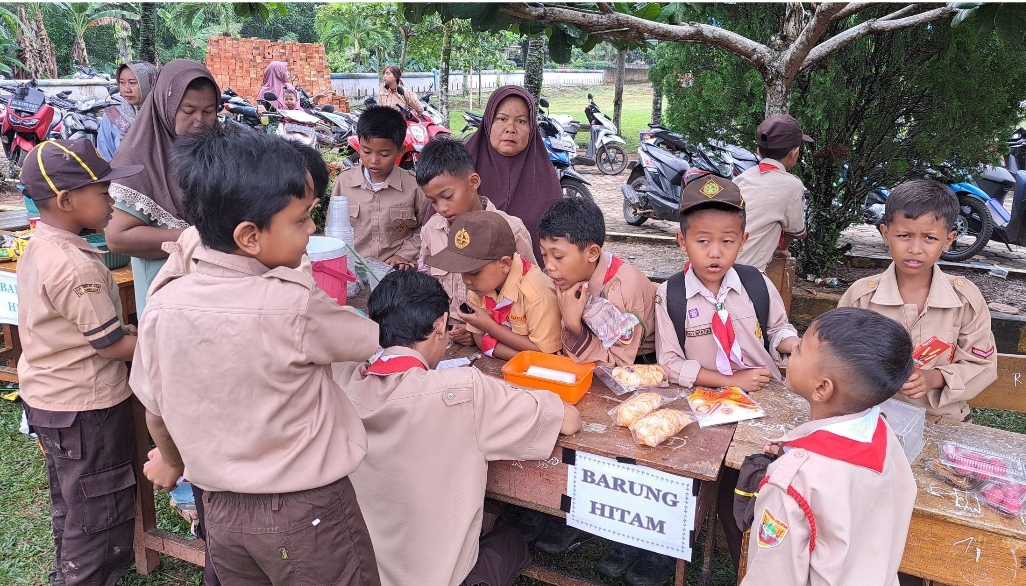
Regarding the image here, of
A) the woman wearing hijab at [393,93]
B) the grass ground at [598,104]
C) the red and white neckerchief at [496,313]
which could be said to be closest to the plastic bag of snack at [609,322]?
the red and white neckerchief at [496,313]

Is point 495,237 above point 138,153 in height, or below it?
below

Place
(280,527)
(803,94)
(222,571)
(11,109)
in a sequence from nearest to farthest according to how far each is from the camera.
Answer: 1. (280,527)
2. (222,571)
3. (803,94)
4. (11,109)

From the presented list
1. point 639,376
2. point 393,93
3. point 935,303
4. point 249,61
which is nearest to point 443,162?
point 639,376

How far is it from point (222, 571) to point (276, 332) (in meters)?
0.72

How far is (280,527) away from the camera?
1.62 m

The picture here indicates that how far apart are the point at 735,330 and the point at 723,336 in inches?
2.3

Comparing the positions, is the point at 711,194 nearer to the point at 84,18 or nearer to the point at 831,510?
the point at 831,510

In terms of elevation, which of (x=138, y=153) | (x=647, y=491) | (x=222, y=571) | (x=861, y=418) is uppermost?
(x=138, y=153)

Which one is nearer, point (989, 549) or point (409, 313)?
point (989, 549)

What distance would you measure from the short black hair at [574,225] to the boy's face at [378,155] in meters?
1.42

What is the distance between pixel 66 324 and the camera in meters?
2.35

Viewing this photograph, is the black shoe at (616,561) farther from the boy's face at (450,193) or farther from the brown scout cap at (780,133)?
the brown scout cap at (780,133)

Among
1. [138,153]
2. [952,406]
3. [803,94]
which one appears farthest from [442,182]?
[803,94]

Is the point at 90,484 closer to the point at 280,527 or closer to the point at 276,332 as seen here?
the point at 280,527
